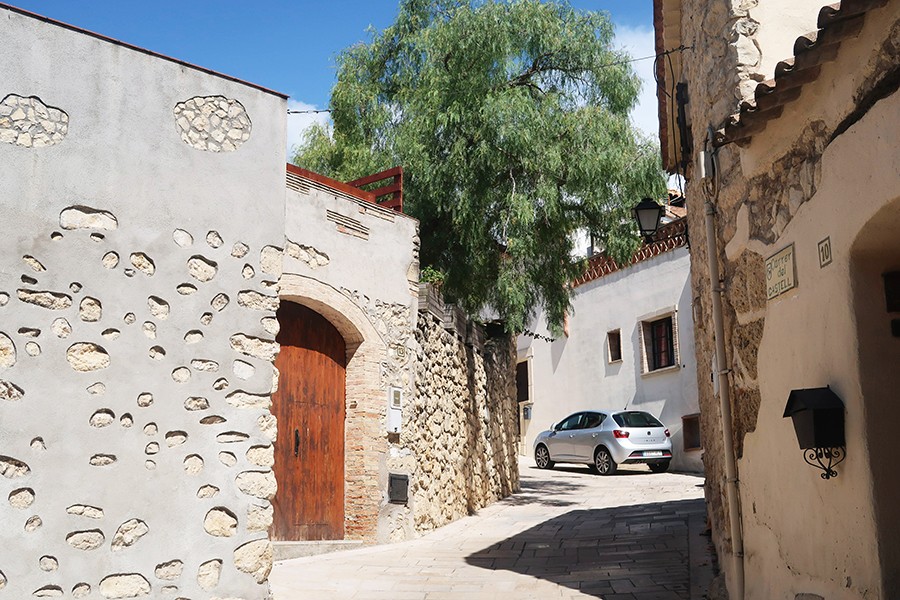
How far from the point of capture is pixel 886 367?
158 inches

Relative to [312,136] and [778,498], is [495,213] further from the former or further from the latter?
[778,498]

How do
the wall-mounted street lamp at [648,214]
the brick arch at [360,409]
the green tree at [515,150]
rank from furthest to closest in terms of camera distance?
1. the green tree at [515,150]
2. the wall-mounted street lamp at [648,214]
3. the brick arch at [360,409]

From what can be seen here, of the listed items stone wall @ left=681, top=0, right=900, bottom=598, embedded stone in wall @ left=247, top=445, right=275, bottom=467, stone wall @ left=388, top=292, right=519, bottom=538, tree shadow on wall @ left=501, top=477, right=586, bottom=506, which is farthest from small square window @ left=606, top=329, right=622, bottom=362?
embedded stone in wall @ left=247, top=445, right=275, bottom=467

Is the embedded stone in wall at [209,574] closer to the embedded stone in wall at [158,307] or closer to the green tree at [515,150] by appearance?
the embedded stone in wall at [158,307]

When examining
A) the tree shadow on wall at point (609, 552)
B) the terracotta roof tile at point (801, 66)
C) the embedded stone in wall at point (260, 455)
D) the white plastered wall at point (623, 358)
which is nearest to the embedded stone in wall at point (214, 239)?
the embedded stone in wall at point (260, 455)

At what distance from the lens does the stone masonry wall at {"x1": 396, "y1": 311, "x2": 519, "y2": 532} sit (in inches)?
404

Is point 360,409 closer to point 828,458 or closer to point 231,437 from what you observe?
point 231,437

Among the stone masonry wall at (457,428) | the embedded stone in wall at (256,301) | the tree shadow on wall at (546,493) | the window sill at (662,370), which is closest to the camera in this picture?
the embedded stone in wall at (256,301)

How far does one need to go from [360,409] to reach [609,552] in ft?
9.22

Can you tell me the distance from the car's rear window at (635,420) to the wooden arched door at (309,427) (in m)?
8.85

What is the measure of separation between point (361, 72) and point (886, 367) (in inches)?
500

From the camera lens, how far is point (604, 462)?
17453 mm

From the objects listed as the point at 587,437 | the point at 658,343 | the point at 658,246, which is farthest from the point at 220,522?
the point at 658,343

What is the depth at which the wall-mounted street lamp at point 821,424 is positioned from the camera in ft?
13.6
